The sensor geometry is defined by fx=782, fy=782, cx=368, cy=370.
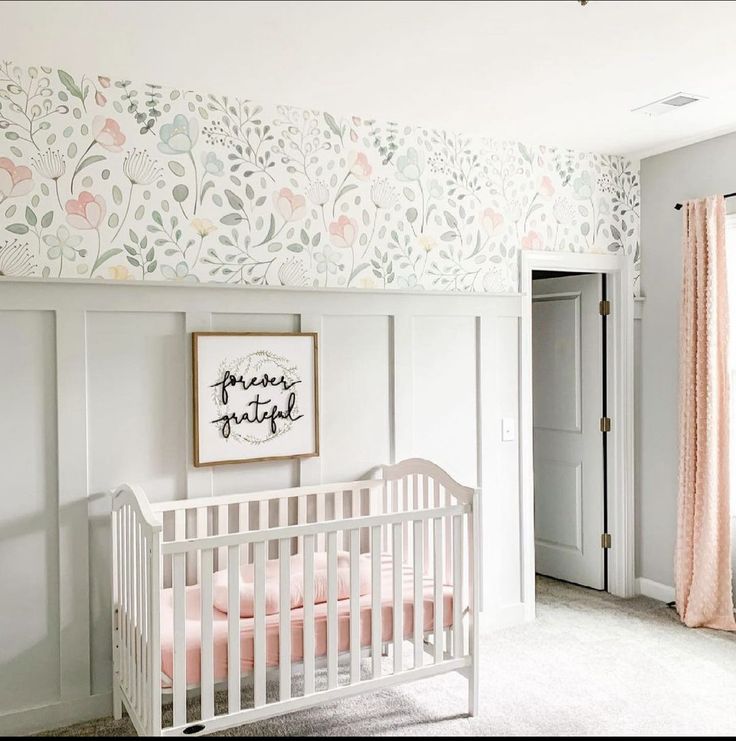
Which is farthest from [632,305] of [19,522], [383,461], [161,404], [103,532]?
[19,522]

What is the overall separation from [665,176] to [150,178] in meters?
2.70

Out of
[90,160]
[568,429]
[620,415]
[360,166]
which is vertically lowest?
[568,429]

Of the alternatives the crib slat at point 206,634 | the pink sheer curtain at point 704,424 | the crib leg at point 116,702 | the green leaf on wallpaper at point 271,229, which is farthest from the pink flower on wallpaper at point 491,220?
the crib leg at point 116,702

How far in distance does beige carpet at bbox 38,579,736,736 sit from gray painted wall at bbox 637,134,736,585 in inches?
20.9

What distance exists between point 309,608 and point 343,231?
1.64 meters

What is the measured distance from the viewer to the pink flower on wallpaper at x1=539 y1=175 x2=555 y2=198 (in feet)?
13.2

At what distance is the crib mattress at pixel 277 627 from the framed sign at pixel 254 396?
598 mm

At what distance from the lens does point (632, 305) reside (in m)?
4.31

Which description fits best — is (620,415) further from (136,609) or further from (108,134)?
(108,134)

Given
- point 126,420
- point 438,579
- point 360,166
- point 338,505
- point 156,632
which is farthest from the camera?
point 360,166

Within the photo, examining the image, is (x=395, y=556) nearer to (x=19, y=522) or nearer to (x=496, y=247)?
(x=19, y=522)

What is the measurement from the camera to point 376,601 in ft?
9.20

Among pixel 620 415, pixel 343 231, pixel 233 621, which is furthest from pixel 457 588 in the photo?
pixel 620 415

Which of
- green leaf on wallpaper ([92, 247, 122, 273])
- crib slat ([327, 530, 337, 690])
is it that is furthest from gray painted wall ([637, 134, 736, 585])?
green leaf on wallpaper ([92, 247, 122, 273])
